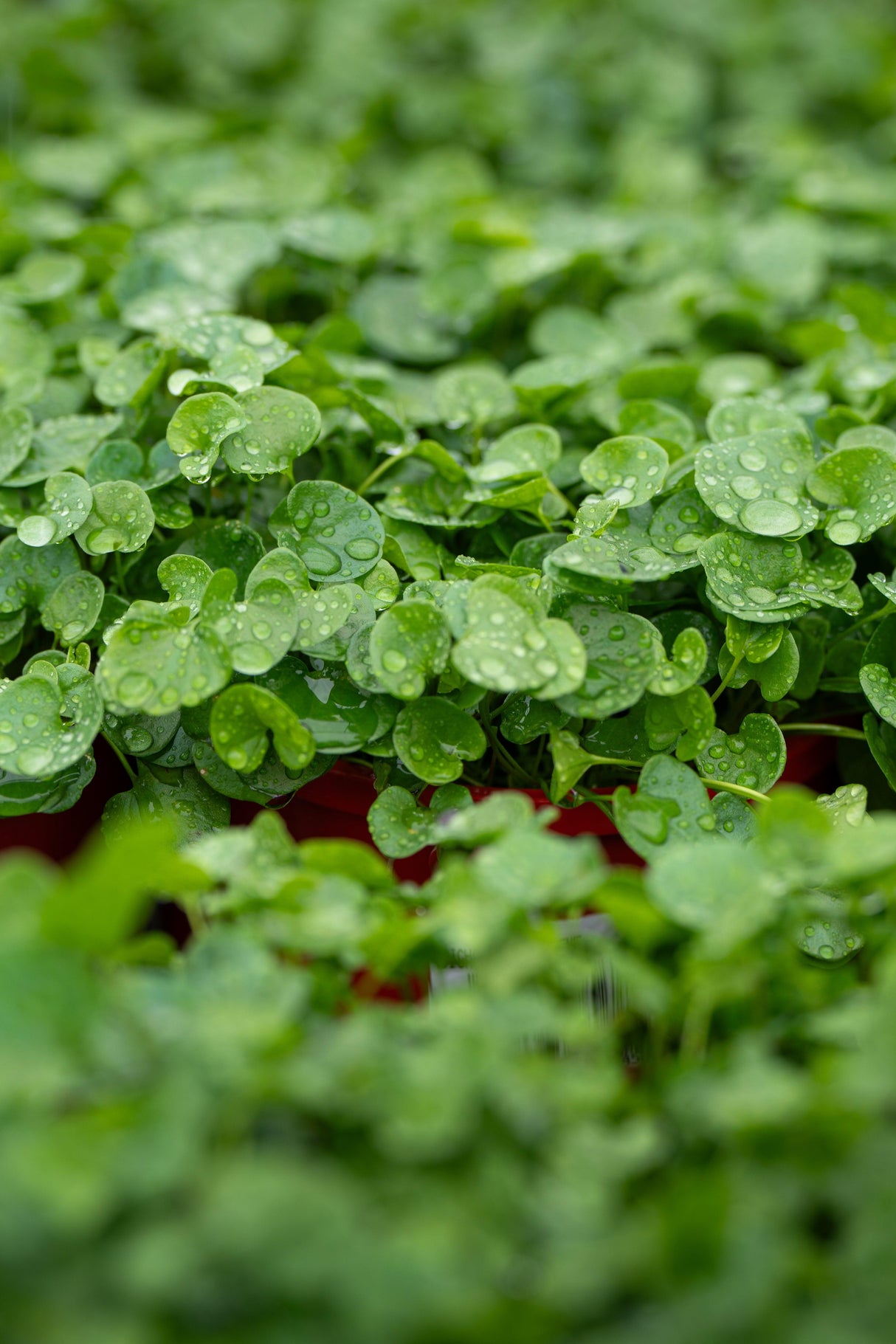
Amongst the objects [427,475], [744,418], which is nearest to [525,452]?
[427,475]

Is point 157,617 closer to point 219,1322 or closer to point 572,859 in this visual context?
point 572,859

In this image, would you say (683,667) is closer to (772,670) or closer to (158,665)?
(772,670)

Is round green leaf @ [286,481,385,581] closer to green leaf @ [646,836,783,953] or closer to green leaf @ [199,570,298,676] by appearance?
green leaf @ [199,570,298,676]

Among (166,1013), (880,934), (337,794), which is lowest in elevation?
(337,794)

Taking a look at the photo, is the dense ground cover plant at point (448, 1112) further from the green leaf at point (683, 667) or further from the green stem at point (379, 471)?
the green stem at point (379, 471)

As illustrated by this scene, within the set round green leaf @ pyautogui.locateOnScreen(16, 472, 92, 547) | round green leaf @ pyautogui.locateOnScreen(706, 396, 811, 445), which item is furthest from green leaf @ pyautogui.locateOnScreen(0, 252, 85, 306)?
round green leaf @ pyautogui.locateOnScreen(706, 396, 811, 445)

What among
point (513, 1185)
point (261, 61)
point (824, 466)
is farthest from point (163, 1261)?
point (261, 61)
